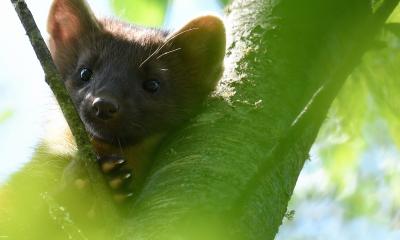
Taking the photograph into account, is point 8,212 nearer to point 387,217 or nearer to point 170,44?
point 170,44

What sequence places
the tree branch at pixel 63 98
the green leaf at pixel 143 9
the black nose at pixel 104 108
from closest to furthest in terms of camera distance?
the tree branch at pixel 63 98
the green leaf at pixel 143 9
the black nose at pixel 104 108

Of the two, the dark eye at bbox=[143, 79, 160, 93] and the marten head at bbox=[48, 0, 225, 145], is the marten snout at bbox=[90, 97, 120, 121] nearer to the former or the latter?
the marten head at bbox=[48, 0, 225, 145]

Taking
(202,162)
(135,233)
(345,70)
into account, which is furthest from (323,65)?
(345,70)

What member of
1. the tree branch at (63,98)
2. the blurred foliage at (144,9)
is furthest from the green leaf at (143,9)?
the tree branch at (63,98)

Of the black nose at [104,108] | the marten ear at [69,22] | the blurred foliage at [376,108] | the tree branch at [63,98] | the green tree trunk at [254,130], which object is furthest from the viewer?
the marten ear at [69,22]

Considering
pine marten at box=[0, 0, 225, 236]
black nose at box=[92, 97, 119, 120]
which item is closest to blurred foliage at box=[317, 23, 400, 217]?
pine marten at box=[0, 0, 225, 236]

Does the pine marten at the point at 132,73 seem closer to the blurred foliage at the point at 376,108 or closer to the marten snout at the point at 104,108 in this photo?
the marten snout at the point at 104,108
